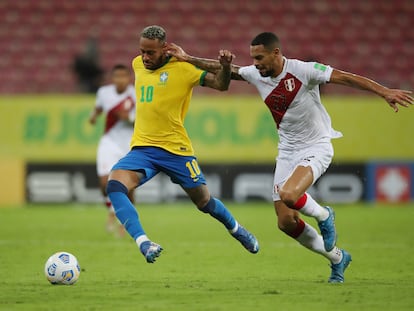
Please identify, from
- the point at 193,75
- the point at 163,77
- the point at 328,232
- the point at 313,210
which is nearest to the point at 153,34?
the point at 163,77

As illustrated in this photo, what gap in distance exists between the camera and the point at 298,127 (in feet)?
27.0

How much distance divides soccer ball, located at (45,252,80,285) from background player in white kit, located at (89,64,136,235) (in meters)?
5.06

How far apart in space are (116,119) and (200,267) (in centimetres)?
424

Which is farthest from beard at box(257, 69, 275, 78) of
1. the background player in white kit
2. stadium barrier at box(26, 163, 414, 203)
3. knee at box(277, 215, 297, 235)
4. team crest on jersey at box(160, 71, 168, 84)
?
stadium barrier at box(26, 163, 414, 203)

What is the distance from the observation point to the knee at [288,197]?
25.0 ft

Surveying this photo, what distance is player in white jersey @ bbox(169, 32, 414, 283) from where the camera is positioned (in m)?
7.92

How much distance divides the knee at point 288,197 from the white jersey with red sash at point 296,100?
2.34ft

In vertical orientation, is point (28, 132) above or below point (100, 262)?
below

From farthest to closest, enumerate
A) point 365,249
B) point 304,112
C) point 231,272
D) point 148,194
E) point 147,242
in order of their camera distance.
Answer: point 148,194 → point 365,249 → point 231,272 → point 304,112 → point 147,242

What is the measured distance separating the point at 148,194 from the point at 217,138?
1.73 m

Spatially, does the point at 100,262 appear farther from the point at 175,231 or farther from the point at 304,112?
the point at 175,231

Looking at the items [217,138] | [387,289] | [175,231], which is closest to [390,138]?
[217,138]

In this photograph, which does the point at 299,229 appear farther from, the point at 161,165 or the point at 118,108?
the point at 118,108

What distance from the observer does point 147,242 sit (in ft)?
24.4
